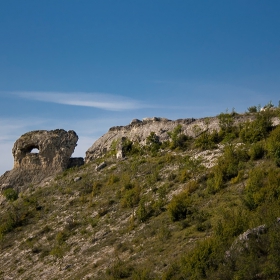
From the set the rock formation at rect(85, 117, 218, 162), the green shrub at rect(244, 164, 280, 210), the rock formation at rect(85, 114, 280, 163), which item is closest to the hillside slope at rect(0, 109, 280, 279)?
the green shrub at rect(244, 164, 280, 210)

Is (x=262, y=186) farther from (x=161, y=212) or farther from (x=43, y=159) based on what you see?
(x=43, y=159)

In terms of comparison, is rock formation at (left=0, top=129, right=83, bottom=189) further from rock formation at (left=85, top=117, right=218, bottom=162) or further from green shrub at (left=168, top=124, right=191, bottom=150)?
green shrub at (left=168, top=124, right=191, bottom=150)

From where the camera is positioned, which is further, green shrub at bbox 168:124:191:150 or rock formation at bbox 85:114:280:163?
rock formation at bbox 85:114:280:163

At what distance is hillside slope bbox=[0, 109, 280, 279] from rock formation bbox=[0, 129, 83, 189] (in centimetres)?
177

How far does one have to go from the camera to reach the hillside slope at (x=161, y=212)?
1616 cm

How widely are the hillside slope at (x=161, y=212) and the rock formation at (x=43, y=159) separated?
5.79 feet

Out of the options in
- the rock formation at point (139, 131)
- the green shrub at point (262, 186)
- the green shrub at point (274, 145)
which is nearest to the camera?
the green shrub at point (262, 186)

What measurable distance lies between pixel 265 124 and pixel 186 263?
50.1ft

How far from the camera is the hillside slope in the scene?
16156 mm

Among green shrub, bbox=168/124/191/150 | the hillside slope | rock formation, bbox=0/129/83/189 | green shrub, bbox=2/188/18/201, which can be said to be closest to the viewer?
the hillside slope

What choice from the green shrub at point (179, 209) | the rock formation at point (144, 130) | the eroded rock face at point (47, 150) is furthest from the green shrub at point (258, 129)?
the eroded rock face at point (47, 150)

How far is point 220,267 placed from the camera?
14.9 metres

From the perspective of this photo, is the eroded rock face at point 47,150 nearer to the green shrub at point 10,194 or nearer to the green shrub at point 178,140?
the green shrub at point 10,194

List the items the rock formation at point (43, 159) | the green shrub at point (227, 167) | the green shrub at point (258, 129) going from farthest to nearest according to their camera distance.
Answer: the rock formation at point (43, 159)
the green shrub at point (258, 129)
the green shrub at point (227, 167)
